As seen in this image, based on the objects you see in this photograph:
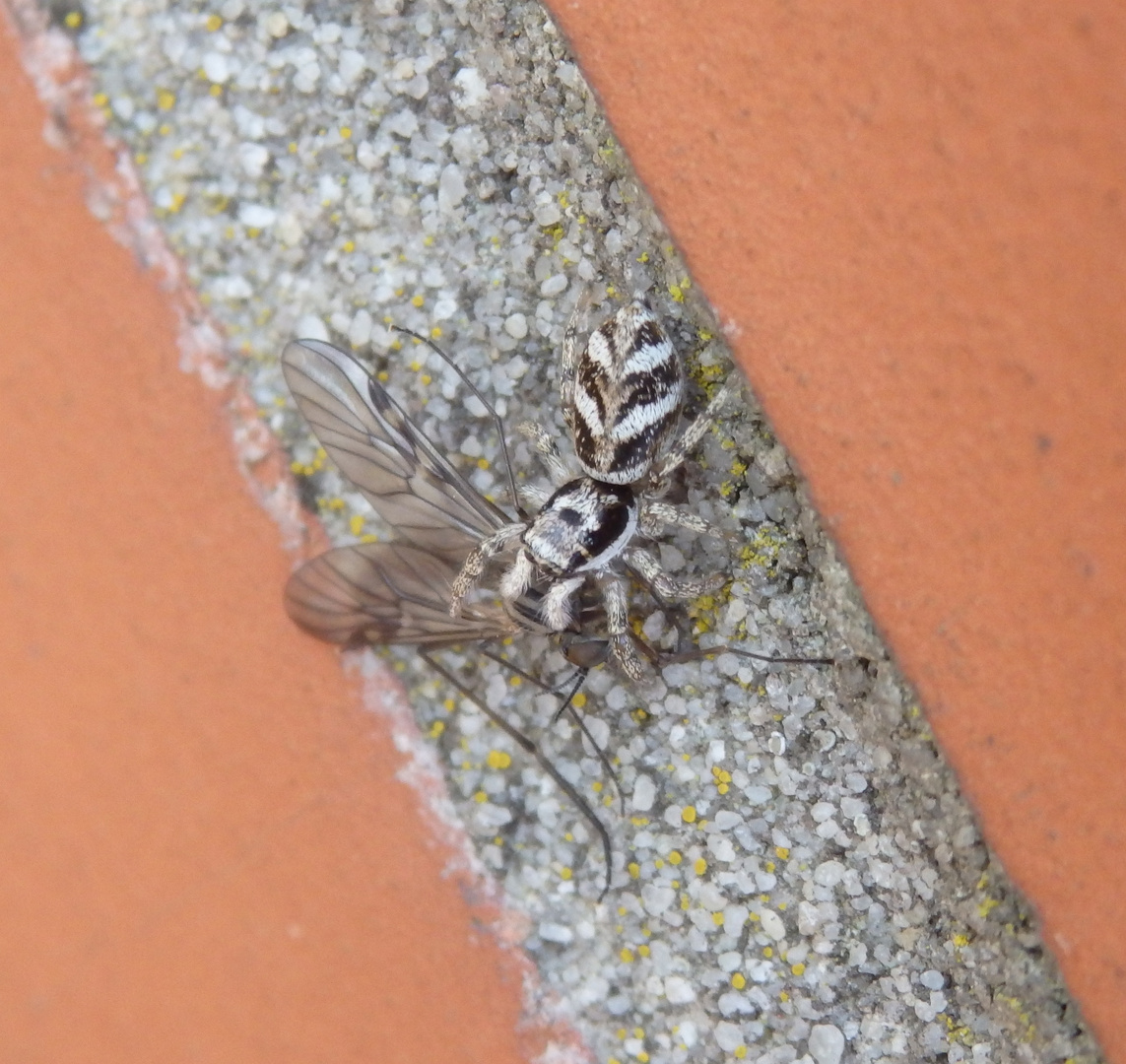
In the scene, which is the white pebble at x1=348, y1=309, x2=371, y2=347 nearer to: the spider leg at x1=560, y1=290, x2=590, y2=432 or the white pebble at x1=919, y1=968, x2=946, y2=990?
the spider leg at x1=560, y1=290, x2=590, y2=432

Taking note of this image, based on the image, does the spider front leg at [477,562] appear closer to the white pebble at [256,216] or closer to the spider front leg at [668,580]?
the spider front leg at [668,580]

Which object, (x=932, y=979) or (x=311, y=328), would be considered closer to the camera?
(x=932, y=979)

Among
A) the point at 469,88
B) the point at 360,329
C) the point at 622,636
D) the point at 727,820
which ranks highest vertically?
the point at 469,88

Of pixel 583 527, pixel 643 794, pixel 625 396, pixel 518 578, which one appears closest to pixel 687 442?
pixel 625 396

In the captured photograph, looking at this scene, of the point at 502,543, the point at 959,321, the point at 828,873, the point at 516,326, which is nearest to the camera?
the point at 959,321

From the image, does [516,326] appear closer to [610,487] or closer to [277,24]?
[610,487]

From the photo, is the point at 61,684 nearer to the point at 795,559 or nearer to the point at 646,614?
the point at 646,614
